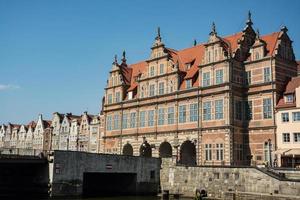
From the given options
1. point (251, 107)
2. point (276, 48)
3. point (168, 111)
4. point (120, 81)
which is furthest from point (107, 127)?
point (276, 48)

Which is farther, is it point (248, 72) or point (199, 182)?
point (248, 72)

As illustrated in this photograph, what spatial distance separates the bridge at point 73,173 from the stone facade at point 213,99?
598 centimetres

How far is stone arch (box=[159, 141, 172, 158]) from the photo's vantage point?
177ft

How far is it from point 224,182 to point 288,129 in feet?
29.6

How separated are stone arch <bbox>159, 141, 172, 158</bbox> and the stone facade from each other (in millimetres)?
13

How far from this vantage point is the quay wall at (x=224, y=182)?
35931 mm

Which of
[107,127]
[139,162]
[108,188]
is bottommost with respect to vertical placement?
[108,188]

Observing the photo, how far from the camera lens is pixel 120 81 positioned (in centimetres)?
6275

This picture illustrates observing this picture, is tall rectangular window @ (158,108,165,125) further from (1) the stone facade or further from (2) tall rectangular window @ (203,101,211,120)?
(2) tall rectangular window @ (203,101,211,120)

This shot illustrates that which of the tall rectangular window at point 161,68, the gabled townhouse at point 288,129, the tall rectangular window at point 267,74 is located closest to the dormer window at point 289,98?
the gabled townhouse at point 288,129

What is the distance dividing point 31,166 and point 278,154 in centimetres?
2569

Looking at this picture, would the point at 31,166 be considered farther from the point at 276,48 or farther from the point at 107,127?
the point at 276,48

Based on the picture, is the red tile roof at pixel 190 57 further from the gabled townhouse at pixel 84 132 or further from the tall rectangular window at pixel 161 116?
the gabled townhouse at pixel 84 132

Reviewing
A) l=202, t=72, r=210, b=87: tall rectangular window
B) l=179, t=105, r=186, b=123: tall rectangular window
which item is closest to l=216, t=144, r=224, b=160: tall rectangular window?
l=179, t=105, r=186, b=123: tall rectangular window
